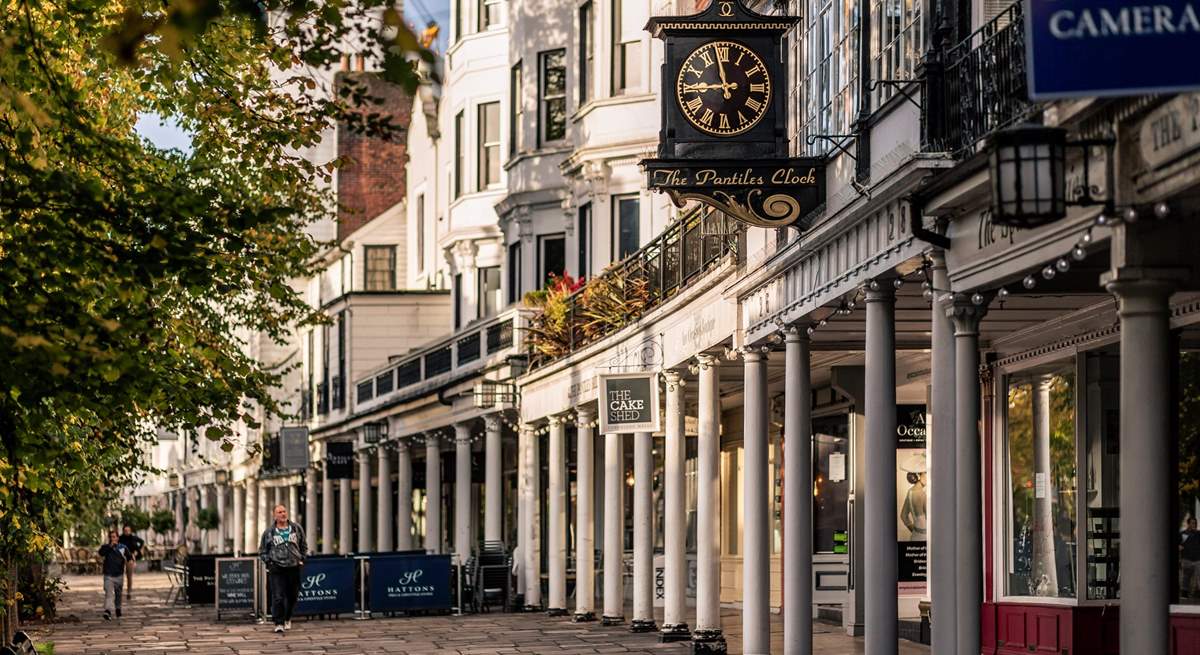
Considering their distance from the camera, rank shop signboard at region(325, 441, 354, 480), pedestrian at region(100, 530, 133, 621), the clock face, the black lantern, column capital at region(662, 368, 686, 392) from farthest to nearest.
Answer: shop signboard at region(325, 441, 354, 480)
pedestrian at region(100, 530, 133, 621)
column capital at region(662, 368, 686, 392)
the clock face
the black lantern

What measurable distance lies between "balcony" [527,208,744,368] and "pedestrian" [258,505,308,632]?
474 cm

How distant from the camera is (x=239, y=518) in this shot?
80438 millimetres

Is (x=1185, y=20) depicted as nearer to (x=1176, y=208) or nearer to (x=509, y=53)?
(x=1176, y=208)

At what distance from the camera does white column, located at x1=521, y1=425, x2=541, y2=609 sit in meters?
33.3

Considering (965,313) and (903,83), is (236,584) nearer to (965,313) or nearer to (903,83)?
(903,83)

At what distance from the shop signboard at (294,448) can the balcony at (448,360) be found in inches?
73.3

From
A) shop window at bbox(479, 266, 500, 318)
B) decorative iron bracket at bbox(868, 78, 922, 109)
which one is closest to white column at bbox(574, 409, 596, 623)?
shop window at bbox(479, 266, 500, 318)

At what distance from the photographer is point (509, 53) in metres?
38.8

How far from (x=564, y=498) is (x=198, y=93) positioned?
42.4ft

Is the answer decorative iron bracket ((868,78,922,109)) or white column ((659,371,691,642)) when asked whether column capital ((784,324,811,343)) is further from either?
white column ((659,371,691,642))

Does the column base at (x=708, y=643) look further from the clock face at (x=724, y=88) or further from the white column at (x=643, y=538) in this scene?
the clock face at (x=724, y=88)

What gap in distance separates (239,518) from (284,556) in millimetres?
50819

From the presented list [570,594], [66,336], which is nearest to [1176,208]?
[66,336]

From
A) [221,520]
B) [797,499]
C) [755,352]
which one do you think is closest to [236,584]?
[755,352]
